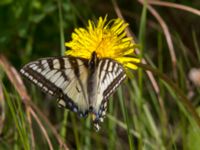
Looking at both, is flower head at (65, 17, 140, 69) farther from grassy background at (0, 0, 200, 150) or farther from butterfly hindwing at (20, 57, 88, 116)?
grassy background at (0, 0, 200, 150)

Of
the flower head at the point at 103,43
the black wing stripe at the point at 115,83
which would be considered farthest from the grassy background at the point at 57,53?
the black wing stripe at the point at 115,83

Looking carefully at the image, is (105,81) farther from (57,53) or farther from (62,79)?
(57,53)

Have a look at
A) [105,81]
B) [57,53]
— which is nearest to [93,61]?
[105,81]

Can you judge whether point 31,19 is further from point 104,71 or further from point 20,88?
point 104,71

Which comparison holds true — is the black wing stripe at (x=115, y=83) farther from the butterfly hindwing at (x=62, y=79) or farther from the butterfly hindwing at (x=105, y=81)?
the butterfly hindwing at (x=62, y=79)

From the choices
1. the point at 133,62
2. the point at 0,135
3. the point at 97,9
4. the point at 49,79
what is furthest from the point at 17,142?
the point at 97,9

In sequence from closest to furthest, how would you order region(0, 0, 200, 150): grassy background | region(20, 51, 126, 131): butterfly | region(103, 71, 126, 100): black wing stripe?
region(103, 71, 126, 100): black wing stripe < region(20, 51, 126, 131): butterfly < region(0, 0, 200, 150): grassy background

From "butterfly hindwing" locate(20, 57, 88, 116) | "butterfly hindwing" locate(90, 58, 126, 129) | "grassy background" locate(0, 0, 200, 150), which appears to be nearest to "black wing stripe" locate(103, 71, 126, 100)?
"butterfly hindwing" locate(90, 58, 126, 129)
